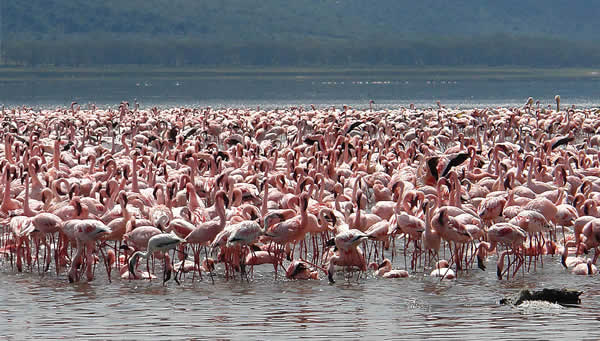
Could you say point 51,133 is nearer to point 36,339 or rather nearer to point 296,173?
point 296,173

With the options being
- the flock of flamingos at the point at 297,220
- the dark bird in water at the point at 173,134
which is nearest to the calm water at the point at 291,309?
the flock of flamingos at the point at 297,220

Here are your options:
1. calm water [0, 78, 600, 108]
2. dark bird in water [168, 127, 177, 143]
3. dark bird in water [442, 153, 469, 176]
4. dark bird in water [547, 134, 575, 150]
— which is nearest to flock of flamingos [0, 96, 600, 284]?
dark bird in water [442, 153, 469, 176]

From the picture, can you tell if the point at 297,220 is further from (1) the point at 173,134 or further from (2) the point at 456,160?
(1) the point at 173,134

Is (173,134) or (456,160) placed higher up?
(173,134)

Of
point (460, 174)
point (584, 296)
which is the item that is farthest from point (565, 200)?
point (584, 296)

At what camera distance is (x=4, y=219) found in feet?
49.8

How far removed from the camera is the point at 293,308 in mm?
11734

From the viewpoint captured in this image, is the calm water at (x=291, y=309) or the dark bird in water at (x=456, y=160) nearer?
the calm water at (x=291, y=309)

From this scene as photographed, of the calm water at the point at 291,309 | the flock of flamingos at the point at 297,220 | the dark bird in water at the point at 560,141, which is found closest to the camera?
the calm water at the point at 291,309

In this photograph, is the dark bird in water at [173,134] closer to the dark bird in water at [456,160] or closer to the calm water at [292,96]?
the dark bird in water at [456,160]

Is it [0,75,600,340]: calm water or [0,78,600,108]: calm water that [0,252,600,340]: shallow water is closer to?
[0,75,600,340]: calm water

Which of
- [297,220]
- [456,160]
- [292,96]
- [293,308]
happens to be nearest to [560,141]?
[456,160]

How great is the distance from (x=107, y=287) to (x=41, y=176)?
19.9 ft

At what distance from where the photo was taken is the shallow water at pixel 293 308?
34.7ft
